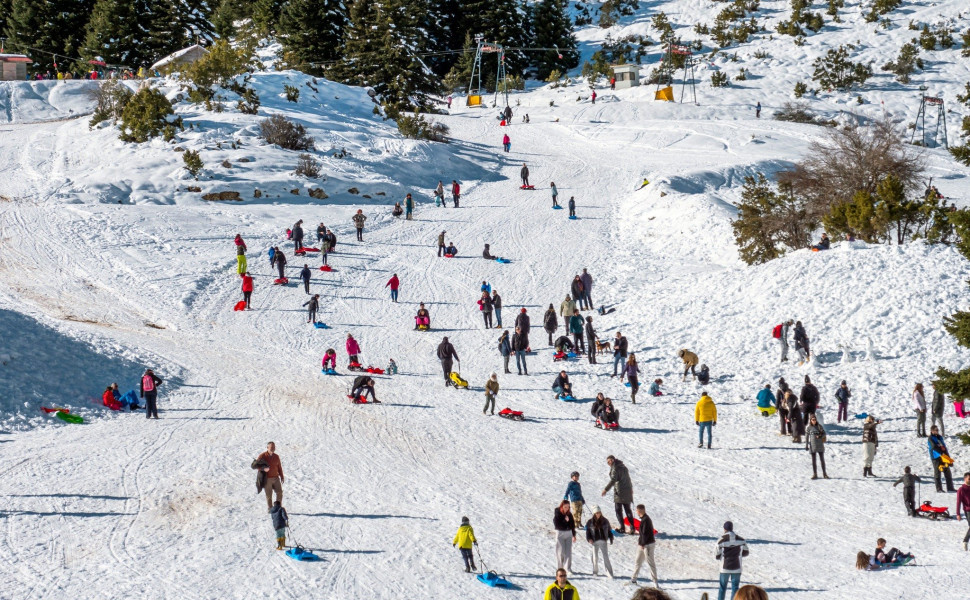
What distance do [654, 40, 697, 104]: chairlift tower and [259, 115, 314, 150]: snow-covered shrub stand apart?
3233 centimetres

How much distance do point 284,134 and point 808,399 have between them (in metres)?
33.7

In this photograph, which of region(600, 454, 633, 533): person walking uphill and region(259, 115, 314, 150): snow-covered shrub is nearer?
region(600, 454, 633, 533): person walking uphill

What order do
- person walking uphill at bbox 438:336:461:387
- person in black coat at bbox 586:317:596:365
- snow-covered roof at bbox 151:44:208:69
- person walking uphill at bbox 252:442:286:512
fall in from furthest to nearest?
1. snow-covered roof at bbox 151:44:208:69
2. person in black coat at bbox 586:317:596:365
3. person walking uphill at bbox 438:336:461:387
4. person walking uphill at bbox 252:442:286:512

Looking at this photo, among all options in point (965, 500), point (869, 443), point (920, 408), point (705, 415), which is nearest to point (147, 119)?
point (705, 415)

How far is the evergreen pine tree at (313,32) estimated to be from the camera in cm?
6650

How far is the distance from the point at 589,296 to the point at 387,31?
37102 mm

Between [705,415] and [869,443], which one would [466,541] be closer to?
[705,415]

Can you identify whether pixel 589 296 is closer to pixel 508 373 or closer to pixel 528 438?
pixel 508 373

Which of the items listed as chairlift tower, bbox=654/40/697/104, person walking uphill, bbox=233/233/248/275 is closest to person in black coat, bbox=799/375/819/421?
person walking uphill, bbox=233/233/248/275

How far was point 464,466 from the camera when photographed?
643 inches

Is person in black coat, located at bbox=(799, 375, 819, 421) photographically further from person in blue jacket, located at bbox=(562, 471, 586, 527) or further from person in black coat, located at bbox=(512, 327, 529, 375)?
person in blue jacket, located at bbox=(562, 471, 586, 527)

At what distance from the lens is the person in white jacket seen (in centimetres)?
1844

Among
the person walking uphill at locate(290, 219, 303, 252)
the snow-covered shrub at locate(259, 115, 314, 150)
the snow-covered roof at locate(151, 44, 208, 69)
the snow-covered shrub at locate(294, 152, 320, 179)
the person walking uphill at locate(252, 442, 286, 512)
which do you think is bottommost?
the person walking uphill at locate(252, 442, 286, 512)

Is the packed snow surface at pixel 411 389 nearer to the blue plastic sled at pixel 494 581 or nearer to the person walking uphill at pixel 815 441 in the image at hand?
the blue plastic sled at pixel 494 581
